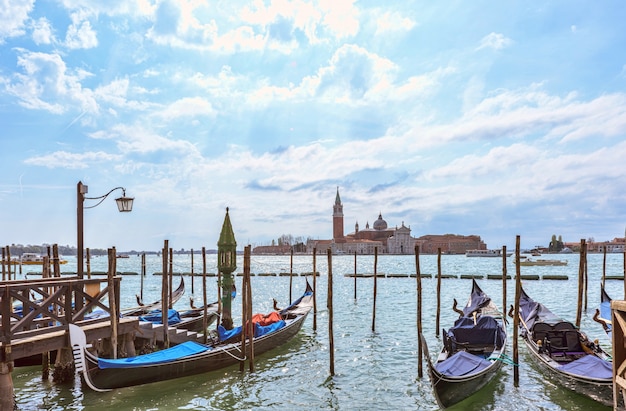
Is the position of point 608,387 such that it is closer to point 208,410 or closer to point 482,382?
point 482,382

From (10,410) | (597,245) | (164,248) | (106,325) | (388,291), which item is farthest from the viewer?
(597,245)

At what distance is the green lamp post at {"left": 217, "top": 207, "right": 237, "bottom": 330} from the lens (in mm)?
12242

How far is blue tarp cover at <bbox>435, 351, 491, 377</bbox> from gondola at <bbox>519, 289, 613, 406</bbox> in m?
1.20

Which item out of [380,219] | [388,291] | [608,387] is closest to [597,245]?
[380,219]

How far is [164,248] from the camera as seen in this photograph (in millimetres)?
11242

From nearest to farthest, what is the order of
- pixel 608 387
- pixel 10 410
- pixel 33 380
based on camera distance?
pixel 10 410, pixel 608 387, pixel 33 380

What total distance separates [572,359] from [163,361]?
7.10 m

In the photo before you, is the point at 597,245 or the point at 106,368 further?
the point at 597,245

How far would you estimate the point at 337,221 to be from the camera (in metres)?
117

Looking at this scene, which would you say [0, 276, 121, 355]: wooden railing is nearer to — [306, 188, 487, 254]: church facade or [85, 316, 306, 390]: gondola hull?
[85, 316, 306, 390]: gondola hull

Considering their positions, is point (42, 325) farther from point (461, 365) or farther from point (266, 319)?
point (461, 365)

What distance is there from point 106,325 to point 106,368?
2.78 feet

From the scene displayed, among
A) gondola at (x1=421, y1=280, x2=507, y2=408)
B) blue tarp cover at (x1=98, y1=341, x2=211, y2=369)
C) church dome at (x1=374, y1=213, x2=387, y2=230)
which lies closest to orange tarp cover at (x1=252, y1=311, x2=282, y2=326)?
blue tarp cover at (x1=98, y1=341, x2=211, y2=369)

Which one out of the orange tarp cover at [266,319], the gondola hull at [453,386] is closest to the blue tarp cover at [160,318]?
the orange tarp cover at [266,319]
